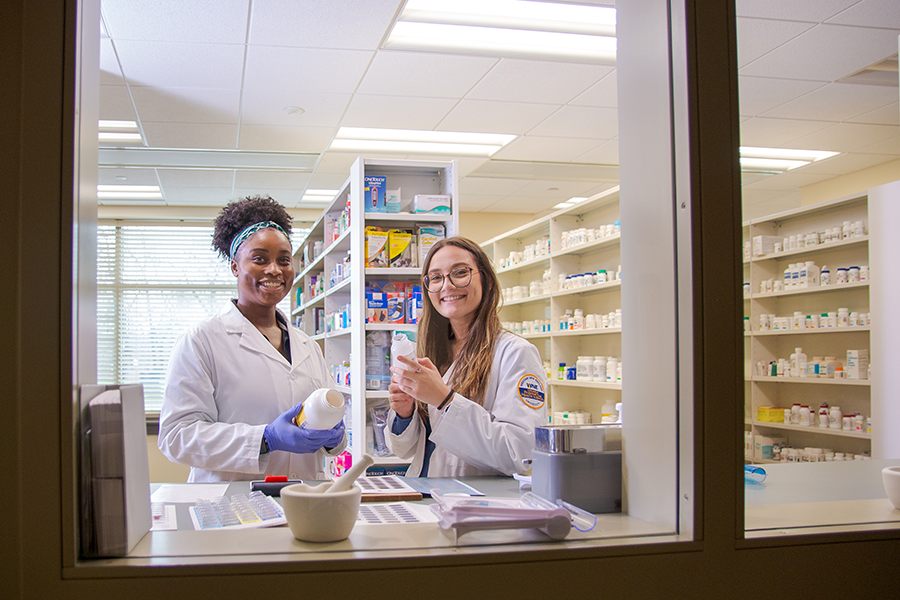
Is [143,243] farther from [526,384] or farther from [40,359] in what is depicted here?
[40,359]

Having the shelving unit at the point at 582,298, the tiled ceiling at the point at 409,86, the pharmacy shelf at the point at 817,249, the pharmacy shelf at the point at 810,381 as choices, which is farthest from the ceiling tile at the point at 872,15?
the pharmacy shelf at the point at 810,381

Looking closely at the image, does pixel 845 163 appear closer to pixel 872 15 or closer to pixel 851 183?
pixel 851 183

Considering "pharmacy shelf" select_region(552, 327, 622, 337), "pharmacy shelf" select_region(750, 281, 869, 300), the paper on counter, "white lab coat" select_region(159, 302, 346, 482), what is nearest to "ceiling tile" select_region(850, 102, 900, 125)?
"pharmacy shelf" select_region(750, 281, 869, 300)

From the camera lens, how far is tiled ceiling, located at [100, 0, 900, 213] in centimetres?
425

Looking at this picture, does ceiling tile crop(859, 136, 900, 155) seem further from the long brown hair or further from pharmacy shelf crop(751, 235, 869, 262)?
the long brown hair

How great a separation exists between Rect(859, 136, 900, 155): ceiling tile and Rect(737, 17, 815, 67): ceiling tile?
10.1ft

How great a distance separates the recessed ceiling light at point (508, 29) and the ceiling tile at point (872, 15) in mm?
1497

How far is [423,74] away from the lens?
16.9ft

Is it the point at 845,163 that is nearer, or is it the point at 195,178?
the point at 845,163

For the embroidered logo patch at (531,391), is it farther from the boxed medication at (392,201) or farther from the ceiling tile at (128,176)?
the ceiling tile at (128,176)

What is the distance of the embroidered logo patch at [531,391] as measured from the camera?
6.89 ft

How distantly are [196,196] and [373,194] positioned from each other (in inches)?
243

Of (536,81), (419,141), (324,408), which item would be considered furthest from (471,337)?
(419,141)

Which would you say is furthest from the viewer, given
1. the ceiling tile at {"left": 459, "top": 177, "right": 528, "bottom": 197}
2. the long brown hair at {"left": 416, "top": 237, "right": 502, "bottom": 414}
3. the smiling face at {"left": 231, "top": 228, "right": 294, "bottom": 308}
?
the ceiling tile at {"left": 459, "top": 177, "right": 528, "bottom": 197}
